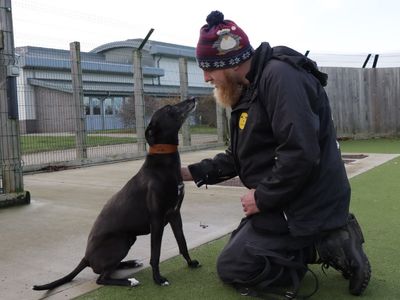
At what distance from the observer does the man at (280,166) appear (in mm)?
2844

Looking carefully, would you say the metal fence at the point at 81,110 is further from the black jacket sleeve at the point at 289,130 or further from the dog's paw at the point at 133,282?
the black jacket sleeve at the point at 289,130

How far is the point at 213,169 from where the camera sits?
3.71 m

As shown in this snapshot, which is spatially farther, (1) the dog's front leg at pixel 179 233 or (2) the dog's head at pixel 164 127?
(1) the dog's front leg at pixel 179 233

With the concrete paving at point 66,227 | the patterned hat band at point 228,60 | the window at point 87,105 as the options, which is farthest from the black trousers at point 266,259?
the window at point 87,105

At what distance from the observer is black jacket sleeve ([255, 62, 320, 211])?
2799 millimetres

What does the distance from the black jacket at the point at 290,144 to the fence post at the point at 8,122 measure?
4.10 m

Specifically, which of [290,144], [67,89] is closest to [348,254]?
[290,144]

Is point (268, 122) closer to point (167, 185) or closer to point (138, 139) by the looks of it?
point (167, 185)

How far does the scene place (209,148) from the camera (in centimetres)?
1458

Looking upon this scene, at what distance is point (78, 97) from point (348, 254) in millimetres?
8711

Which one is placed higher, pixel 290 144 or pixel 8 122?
pixel 8 122

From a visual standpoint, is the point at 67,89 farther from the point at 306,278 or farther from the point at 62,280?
the point at 306,278

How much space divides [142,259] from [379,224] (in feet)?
7.68

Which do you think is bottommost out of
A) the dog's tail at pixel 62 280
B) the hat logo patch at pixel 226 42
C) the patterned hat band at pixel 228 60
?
the dog's tail at pixel 62 280
